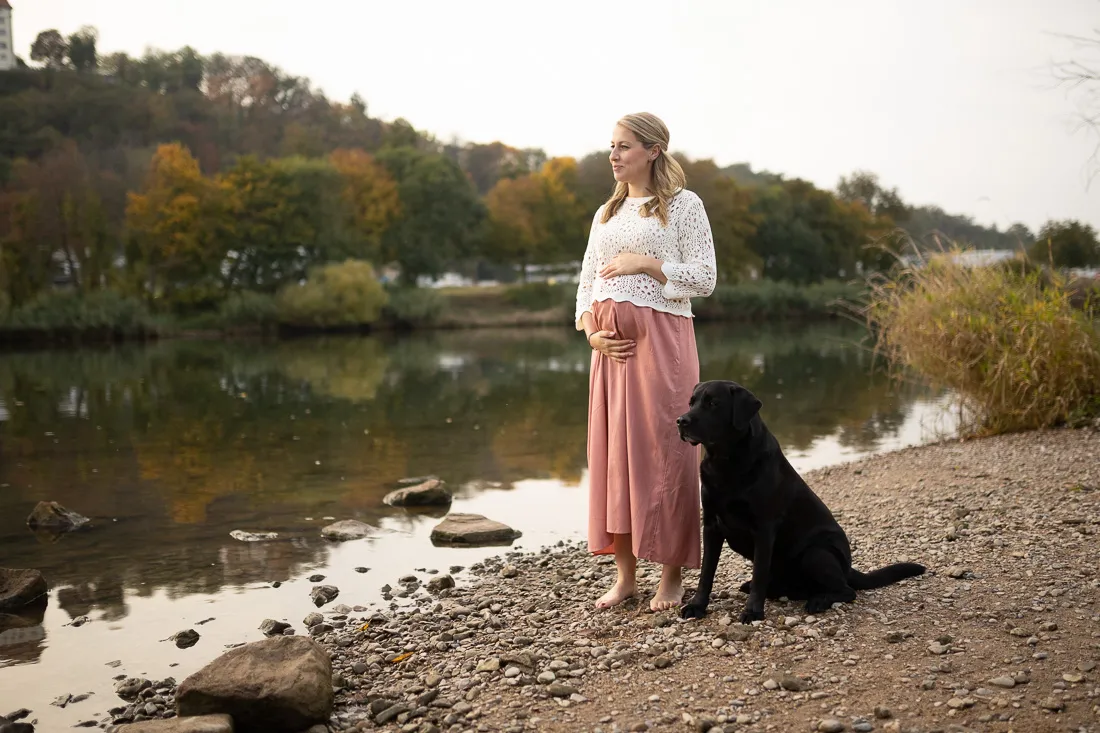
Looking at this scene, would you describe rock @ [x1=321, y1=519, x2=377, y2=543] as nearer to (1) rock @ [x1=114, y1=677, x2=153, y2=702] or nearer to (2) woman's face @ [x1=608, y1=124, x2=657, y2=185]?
(1) rock @ [x1=114, y1=677, x2=153, y2=702]

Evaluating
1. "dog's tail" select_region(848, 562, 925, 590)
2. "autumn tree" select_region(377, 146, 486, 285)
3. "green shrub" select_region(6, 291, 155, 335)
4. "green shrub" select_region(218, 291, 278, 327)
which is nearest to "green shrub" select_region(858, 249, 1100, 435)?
"dog's tail" select_region(848, 562, 925, 590)

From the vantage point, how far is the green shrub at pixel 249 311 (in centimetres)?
4569

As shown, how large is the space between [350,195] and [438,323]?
1267 centimetres

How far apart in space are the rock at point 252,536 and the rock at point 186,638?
8.17ft

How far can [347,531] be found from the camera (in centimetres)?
876

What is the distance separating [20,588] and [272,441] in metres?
7.79

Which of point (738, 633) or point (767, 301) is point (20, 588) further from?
point (767, 301)

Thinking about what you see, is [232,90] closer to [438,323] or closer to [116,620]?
[438,323]

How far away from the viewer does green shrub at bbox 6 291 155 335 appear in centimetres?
3991

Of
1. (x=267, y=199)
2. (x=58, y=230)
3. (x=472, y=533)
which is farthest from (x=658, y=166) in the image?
(x=267, y=199)

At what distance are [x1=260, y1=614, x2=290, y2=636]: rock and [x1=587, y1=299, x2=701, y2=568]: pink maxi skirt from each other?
7.82 feet

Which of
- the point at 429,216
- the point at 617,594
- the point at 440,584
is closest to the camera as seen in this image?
the point at 617,594

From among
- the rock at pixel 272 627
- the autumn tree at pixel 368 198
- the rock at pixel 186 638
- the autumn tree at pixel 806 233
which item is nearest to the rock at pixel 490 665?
the rock at pixel 272 627

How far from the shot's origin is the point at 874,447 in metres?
12.7
